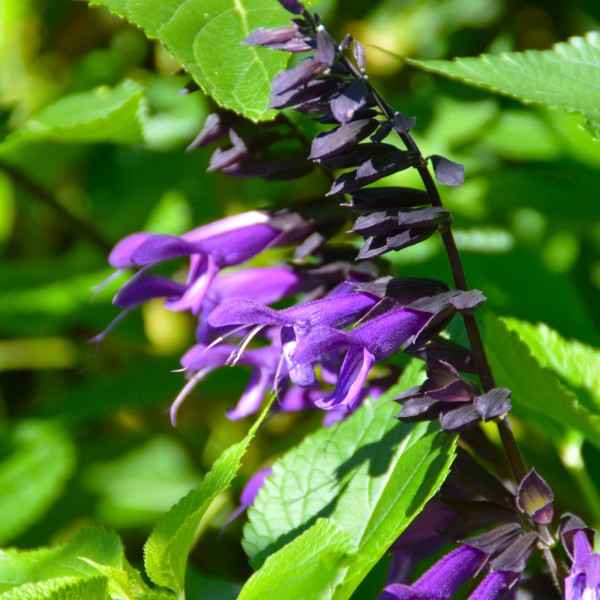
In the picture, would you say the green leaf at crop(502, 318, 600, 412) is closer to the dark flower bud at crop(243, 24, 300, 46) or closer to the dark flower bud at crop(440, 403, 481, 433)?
the dark flower bud at crop(440, 403, 481, 433)

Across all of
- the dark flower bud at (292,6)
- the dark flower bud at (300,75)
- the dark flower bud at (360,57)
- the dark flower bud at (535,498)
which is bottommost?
the dark flower bud at (535,498)

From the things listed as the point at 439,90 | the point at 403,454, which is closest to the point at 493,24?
the point at 439,90

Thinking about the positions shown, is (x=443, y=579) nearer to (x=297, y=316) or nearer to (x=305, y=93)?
(x=297, y=316)

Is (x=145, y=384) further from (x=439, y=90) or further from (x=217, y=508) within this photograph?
(x=439, y=90)

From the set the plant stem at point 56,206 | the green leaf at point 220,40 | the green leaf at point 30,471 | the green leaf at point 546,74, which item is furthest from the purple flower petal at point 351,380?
the plant stem at point 56,206

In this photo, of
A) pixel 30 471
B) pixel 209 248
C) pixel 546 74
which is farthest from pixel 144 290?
pixel 30 471

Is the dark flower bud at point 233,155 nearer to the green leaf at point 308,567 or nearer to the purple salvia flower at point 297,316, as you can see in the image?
the purple salvia flower at point 297,316
